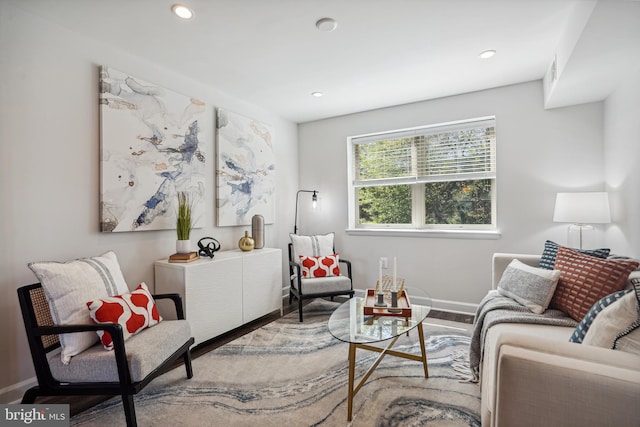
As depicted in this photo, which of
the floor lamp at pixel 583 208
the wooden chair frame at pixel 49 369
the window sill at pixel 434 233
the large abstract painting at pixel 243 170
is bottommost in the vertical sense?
the wooden chair frame at pixel 49 369

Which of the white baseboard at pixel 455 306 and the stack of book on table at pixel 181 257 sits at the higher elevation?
the stack of book on table at pixel 181 257

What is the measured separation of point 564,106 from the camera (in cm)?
305

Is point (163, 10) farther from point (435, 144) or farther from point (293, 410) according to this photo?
point (435, 144)

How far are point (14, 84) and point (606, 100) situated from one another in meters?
4.61

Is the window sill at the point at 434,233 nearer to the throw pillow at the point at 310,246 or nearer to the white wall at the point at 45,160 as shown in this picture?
the throw pillow at the point at 310,246

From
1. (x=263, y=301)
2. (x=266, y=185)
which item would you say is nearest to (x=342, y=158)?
(x=266, y=185)

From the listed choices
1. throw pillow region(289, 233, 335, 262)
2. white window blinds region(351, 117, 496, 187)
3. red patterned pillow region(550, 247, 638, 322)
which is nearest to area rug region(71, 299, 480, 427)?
red patterned pillow region(550, 247, 638, 322)

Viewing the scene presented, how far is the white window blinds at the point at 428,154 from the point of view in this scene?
11.6 feet

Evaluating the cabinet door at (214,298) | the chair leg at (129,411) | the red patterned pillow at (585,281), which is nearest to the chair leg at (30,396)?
the chair leg at (129,411)

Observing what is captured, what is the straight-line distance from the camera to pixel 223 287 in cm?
286

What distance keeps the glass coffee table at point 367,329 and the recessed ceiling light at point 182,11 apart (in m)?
2.23

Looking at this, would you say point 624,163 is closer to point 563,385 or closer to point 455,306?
point 455,306

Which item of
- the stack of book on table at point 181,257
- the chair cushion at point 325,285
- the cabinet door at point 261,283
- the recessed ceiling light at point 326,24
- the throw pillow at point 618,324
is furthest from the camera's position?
the chair cushion at point 325,285

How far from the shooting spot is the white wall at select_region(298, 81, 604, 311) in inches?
119
